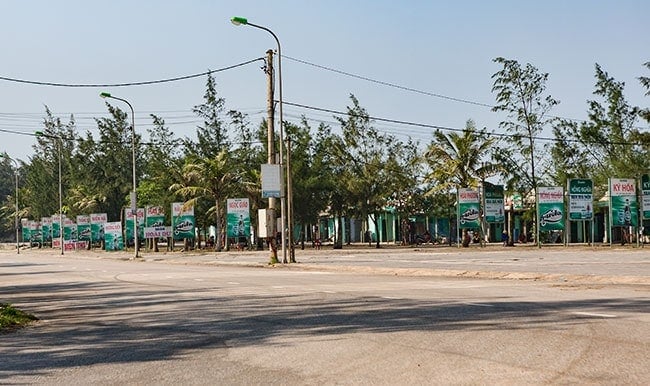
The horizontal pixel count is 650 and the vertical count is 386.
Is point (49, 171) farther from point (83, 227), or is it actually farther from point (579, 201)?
point (579, 201)

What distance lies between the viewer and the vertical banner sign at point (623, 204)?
48625 millimetres

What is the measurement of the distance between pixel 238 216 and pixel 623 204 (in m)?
23.6

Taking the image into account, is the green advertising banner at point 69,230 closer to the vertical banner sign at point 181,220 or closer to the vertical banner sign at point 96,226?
the vertical banner sign at point 96,226

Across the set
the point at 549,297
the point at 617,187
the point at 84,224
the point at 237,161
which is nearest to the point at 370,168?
the point at 237,161

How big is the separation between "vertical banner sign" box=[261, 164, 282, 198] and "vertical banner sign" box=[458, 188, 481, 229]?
21186 mm

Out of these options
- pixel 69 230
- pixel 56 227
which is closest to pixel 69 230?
pixel 69 230

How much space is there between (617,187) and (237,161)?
31068mm

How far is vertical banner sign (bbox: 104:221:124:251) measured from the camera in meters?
68.8

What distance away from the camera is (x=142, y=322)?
14.3 metres

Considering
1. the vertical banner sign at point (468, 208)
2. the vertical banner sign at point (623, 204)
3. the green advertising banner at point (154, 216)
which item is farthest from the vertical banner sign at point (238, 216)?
the vertical banner sign at point (623, 204)

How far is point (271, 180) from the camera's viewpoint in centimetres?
3656

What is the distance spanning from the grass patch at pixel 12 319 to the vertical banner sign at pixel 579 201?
130 feet

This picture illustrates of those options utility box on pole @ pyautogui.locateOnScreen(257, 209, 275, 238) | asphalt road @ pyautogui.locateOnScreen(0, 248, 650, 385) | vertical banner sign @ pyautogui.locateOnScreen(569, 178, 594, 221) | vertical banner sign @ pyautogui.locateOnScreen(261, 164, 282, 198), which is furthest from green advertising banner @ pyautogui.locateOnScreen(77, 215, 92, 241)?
asphalt road @ pyautogui.locateOnScreen(0, 248, 650, 385)

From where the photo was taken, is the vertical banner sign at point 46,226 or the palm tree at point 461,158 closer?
the palm tree at point 461,158
